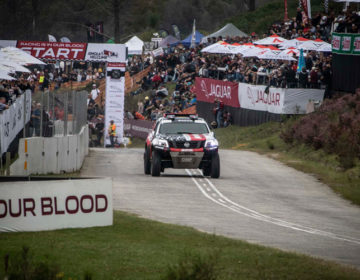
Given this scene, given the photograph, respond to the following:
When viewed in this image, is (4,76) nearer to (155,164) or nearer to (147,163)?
(155,164)

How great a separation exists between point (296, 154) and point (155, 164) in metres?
11.7

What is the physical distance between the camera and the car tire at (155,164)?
2427cm

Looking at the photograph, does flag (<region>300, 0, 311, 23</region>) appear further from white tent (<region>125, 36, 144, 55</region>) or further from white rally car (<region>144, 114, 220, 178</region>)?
white rally car (<region>144, 114, 220, 178</region>)

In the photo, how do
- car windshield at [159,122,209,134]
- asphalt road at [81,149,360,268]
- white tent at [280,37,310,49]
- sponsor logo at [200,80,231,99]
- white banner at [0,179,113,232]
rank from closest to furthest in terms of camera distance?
white banner at [0,179,113,232] → asphalt road at [81,149,360,268] → car windshield at [159,122,209,134] → white tent at [280,37,310,49] → sponsor logo at [200,80,231,99]

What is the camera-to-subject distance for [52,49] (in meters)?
42.3

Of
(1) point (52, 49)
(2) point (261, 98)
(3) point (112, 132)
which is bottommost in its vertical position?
(3) point (112, 132)

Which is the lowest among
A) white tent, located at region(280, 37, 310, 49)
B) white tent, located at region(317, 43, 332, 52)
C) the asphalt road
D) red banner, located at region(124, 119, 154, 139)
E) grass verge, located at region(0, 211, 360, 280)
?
red banner, located at region(124, 119, 154, 139)

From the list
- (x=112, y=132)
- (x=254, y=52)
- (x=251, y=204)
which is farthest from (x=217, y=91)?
(x=251, y=204)

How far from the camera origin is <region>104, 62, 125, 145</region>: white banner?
43.9 metres

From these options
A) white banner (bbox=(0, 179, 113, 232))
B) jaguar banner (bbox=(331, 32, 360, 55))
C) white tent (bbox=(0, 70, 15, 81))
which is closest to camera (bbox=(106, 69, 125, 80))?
jaguar banner (bbox=(331, 32, 360, 55))

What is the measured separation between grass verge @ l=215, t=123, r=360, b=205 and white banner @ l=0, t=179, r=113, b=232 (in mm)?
9794

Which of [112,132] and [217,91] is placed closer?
[112,132]

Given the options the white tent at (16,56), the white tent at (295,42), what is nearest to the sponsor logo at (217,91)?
the white tent at (295,42)

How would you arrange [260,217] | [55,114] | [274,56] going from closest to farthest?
[260,217] → [55,114] → [274,56]
